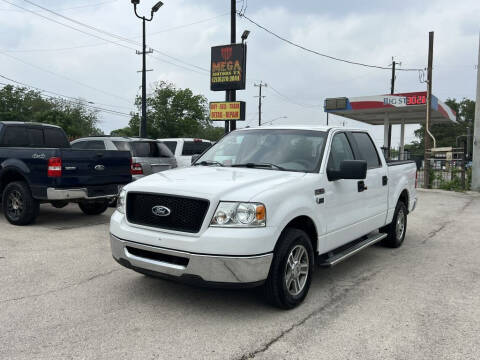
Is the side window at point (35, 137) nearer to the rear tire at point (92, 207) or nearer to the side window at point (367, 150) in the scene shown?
the rear tire at point (92, 207)

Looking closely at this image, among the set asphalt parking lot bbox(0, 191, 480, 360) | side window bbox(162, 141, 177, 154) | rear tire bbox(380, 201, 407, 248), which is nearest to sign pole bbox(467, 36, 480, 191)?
side window bbox(162, 141, 177, 154)

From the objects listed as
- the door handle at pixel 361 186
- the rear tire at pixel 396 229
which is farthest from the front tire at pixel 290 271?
the rear tire at pixel 396 229

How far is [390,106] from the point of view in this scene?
2489 cm

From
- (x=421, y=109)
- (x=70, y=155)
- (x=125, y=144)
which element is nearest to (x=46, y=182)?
(x=70, y=155)

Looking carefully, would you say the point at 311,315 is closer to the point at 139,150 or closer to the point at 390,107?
the point at 139,150

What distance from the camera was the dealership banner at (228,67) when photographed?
62.4 ft

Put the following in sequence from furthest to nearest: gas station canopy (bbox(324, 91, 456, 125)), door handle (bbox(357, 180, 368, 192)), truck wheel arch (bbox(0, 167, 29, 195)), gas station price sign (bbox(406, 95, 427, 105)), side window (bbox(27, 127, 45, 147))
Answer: gas station canopy (bbox(324, 91, 456, 125)) < gas station price sign (bbox(406, 95, 427, 105)) < side window (bbox(27, 127, 45, 147)) < truck wheel arch (bbox(0, 167, 29, 195)) < door handle (bbox(357, 180, 368, 192))

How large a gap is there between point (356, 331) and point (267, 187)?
1.43 meters

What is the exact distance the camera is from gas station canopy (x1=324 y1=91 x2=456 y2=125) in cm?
2394

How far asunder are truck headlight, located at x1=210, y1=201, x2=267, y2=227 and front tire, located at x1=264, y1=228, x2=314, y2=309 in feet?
1.21

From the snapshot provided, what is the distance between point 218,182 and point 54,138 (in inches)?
265

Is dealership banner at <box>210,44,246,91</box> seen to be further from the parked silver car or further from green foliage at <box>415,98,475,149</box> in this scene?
green foliage at <box>415,98,475,149</box>

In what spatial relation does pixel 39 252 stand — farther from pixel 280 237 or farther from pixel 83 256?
pixel 280 237

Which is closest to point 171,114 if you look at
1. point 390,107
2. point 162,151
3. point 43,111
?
point 43,111
